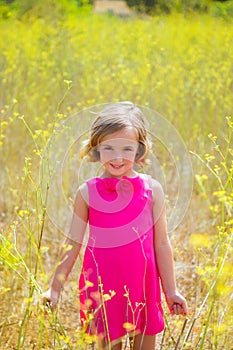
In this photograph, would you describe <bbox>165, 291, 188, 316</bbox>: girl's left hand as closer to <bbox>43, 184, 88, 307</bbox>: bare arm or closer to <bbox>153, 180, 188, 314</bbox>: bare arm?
<bbox>153, 180, 188, 314</bbox>: bare arm

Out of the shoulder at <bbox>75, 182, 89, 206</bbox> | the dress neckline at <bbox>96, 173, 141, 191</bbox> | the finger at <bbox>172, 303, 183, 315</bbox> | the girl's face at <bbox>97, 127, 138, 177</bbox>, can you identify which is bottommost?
the finger at <bbox>172, 303, 183, 315</bbox>

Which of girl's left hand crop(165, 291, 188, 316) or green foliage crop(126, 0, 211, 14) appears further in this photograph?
green foliage crop(126, 0, 211, 14)

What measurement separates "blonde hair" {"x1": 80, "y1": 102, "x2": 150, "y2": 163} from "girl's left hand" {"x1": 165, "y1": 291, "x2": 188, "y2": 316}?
14.4 inches

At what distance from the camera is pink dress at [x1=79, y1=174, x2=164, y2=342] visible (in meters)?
1.68

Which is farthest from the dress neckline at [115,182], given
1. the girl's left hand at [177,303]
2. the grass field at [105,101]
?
the grass field at [105,101]

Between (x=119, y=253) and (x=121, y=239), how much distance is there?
A: 0.12 ft

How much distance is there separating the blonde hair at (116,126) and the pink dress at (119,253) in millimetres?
100

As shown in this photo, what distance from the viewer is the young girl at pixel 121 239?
1.68 m

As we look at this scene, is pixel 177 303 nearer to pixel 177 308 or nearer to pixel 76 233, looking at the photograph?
pixel 177 308

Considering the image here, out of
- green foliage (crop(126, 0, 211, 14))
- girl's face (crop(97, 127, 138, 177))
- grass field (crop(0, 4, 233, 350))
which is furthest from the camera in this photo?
green foliage (crop(126, 0, 211, 14))

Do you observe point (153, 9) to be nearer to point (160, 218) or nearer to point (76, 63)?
point (76, 63)

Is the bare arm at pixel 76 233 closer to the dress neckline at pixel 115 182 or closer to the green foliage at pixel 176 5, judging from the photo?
the dress neckline at pixel 115 182

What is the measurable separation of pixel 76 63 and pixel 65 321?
3.28 meters

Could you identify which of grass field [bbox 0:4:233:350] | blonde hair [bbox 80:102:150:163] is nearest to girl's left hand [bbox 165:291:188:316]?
grass field [bbox 0:4:233:350]
